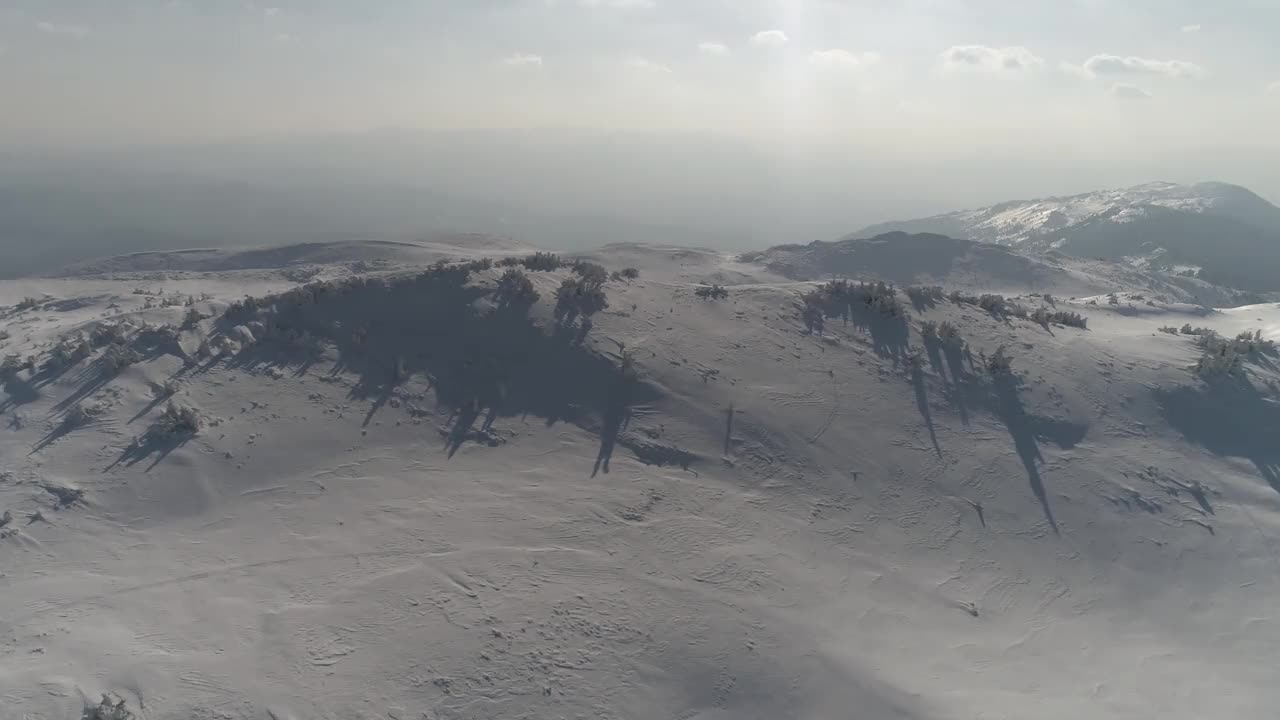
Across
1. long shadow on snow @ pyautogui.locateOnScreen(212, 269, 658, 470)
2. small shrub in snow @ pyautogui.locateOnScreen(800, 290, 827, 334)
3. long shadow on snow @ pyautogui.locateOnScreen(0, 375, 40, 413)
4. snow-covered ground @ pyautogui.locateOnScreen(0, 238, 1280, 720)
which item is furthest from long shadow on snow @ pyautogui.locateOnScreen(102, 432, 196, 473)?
small shrub in snow @ pyautogui.locateOnScreen(800, 290, 827, 334)

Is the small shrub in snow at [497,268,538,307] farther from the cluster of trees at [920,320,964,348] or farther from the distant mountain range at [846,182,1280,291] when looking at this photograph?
the distant mountain range at [846,182,1280,291]

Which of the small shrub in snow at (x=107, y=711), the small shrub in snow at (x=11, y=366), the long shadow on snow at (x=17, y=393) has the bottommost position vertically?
the small shrub in snow at (x=107, y=711)

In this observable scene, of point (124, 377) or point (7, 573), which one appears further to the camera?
point (124, 377)

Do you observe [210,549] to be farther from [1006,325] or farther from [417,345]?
[1006,325]

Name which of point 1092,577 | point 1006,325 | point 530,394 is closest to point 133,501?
point 530,394

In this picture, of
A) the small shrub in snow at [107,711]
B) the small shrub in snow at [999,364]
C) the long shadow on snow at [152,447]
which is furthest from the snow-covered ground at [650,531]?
the small shrub in snow at [999,364]

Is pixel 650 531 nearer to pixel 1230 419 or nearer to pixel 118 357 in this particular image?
pixel 118 357

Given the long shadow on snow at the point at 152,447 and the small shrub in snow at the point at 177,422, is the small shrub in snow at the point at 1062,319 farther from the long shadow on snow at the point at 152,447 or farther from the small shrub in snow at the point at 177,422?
the long shadow on snow at the point at 152,447
